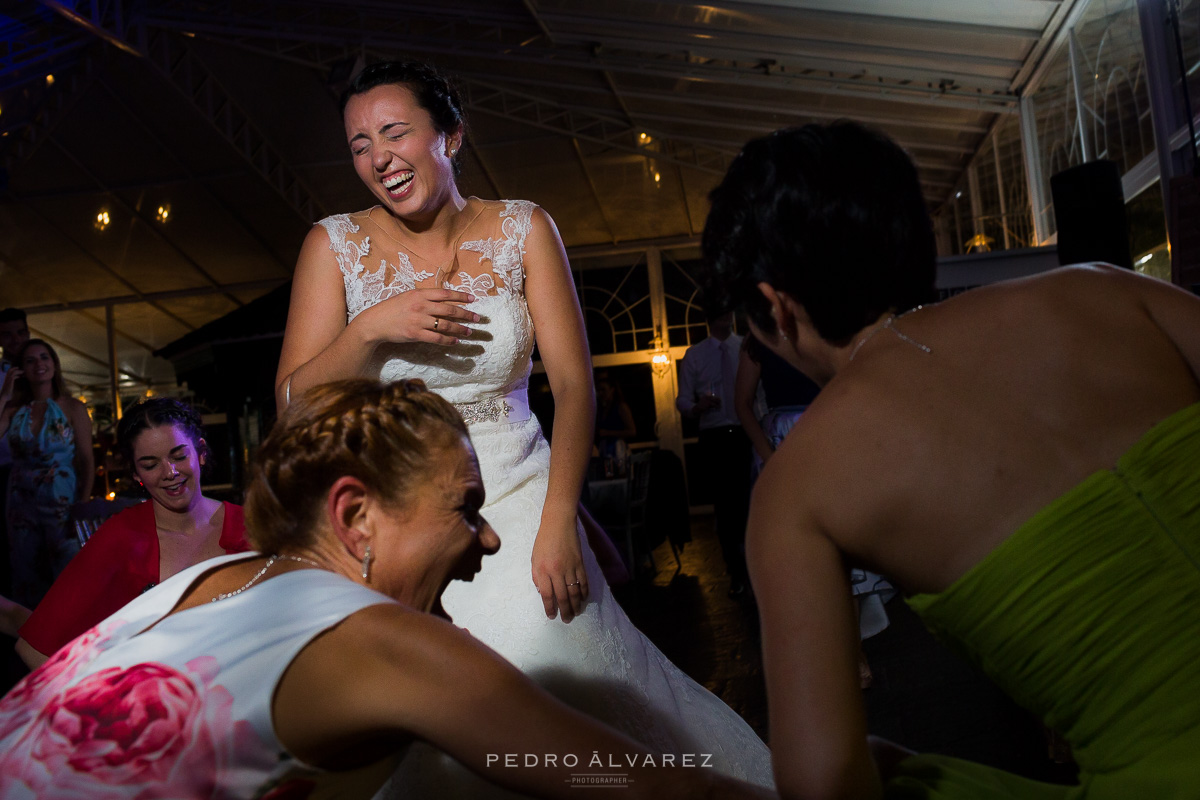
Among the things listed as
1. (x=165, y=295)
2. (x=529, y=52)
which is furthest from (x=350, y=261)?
(x=165, y=295)

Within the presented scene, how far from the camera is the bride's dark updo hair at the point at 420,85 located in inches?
80.7

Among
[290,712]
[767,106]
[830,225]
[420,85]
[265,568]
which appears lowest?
[290,712]

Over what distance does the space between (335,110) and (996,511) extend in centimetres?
1072

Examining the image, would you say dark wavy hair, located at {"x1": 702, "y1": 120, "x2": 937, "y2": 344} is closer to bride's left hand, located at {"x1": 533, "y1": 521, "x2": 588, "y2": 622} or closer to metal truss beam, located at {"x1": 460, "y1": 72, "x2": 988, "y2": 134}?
bride's left hand, located at {"x1": 533, "y1": 521, "x2": 588, "y2": 622}

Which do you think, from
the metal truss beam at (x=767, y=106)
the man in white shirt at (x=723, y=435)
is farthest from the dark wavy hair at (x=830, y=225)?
the metal truss beam at (x=767, y=106)

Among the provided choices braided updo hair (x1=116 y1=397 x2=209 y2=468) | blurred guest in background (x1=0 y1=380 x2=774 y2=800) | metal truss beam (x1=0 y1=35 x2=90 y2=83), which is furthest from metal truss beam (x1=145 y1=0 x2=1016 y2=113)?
blurred guest in background (x1=0 y1=380 x2=774 y2=800)

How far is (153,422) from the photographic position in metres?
3.05

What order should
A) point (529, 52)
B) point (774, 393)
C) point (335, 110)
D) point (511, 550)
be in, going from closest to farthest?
point (511, 550), point (774, 393), point (529, 52), point (335, 110)

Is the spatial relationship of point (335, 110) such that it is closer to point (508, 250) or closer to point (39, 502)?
point (39, 502)

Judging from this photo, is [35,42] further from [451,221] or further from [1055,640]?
[1055,640]

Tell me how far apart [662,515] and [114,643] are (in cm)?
773

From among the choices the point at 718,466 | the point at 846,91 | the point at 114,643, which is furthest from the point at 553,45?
the point at 114,643

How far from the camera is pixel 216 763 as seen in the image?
0.95 m

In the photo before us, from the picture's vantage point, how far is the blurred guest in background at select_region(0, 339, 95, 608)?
4953 millimetres
